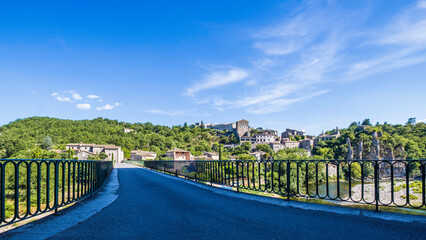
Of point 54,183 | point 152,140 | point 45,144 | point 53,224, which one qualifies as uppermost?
point 54,183

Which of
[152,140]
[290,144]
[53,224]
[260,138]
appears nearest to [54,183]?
[53,224]

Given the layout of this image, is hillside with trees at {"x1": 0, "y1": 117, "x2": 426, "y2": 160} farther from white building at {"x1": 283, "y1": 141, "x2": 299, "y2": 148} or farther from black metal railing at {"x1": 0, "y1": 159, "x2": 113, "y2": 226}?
black metal railing at {"x1": 0, "y1": 159, "x2": 113, "y2": 226}

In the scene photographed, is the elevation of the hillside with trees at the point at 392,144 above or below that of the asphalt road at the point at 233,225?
below

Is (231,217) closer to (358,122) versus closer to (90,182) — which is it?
(90,182)

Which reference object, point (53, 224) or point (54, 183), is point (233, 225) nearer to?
point (53, 224)

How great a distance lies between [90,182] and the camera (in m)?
7.10

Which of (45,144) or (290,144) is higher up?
(45,144)

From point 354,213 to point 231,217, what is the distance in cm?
242

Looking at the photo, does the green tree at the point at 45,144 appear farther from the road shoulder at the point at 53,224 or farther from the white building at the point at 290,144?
the white building at the point at 290,144

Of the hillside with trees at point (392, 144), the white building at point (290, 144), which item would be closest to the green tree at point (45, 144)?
the hillside with trees at point (392, 144)

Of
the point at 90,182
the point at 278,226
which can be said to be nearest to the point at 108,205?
the point at 90,182

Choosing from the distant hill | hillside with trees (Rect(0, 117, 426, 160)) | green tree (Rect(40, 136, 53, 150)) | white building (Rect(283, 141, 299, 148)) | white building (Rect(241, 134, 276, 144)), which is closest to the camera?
hillside with trees (Rect(0, 117, 426, 160))

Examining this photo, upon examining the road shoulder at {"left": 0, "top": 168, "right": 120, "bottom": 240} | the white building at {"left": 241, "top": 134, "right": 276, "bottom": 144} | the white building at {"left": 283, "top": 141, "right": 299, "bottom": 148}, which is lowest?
the white building at {"left": 283, "top": 141, "right": 299, "bottom": 148}

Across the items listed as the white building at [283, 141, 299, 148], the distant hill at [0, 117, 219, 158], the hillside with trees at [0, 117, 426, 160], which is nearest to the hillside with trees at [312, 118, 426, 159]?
the hillside with trees at [0, 117, 426, 160]
